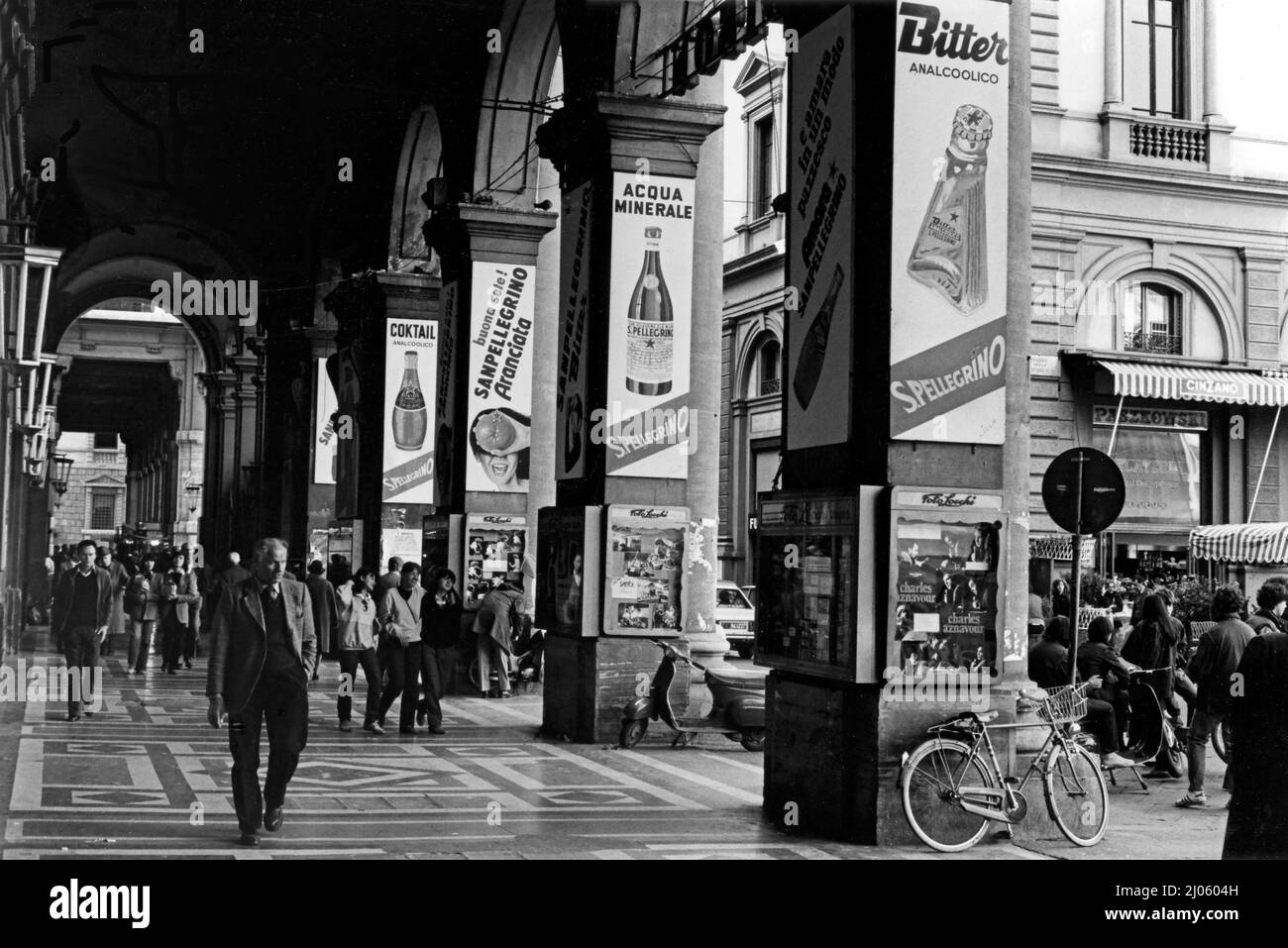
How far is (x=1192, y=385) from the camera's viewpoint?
23.5 m

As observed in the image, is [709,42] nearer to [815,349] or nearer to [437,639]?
[815,349]

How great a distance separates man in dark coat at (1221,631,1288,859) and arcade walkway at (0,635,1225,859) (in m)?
1.55

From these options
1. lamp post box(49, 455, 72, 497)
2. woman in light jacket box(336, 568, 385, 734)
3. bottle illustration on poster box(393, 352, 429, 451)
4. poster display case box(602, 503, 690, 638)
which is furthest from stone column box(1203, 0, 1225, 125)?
lamp post box(49, 455, 72, 497)

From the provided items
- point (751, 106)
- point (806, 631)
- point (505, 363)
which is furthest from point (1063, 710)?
point (751, 106)

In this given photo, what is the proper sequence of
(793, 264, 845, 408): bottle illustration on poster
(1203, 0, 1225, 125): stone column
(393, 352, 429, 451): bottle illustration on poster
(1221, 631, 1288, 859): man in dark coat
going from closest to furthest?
(1221, 631, 1288, 859): man in dark coat → (793, 264, 845, 408): bottle illustration on poster → (1203, 0, 1225, 125): stone column → (393, 352, 429, 451): bottle illustration on poster

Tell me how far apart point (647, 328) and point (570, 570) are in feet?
7.32

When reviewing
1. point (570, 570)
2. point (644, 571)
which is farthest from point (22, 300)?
point (644, 571)

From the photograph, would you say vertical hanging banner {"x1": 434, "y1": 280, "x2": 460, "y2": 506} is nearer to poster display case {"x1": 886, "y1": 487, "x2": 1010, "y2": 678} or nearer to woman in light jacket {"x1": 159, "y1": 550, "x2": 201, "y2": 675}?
woman in light jacket {"x1": 159, "y1": 550, "x2": 201, "y2": 675}

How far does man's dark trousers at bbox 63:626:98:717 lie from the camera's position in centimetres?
1462

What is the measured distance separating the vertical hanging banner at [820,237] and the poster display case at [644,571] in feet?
12.1

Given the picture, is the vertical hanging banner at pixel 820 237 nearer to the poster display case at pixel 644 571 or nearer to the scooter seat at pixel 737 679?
the poster display case at pixel 644 571

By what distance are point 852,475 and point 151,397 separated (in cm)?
5726

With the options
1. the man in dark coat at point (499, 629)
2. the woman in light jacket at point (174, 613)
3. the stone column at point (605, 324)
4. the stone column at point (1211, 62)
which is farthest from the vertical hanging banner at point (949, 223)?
the woman in light jacket at point (174, 613)

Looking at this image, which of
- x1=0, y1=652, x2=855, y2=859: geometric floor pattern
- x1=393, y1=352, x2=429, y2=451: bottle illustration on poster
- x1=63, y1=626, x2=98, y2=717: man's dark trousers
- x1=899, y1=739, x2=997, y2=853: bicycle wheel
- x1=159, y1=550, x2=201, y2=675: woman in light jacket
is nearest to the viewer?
x1=0, y1=652, x2=855, y2=859: geometric floor pattern
